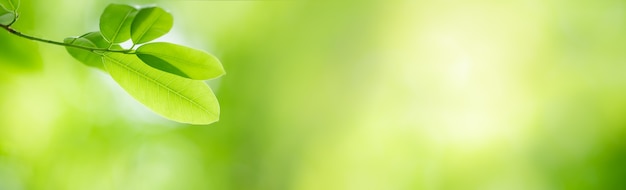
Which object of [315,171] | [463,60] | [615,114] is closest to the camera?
[615,114]

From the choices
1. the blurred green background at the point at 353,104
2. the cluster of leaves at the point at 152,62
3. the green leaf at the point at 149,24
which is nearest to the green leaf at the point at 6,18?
the cluster of leaves at the point at 152,62

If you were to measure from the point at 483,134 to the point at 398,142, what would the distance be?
411mm

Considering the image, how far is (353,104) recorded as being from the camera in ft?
10.0

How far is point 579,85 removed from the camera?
2.67 meters

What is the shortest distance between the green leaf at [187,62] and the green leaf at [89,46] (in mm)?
45

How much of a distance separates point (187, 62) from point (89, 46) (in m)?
0.09

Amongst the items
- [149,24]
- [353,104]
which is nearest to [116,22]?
[149,24]

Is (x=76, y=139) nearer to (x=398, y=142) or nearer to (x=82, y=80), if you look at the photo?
(x=82, y=80)

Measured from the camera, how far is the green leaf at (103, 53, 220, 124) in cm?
55

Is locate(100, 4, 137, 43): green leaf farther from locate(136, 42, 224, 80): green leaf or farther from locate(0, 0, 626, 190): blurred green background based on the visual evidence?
locate(0, 0, 626, 190): blurred green background

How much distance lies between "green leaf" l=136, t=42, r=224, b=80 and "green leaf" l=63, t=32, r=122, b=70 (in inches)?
1.8

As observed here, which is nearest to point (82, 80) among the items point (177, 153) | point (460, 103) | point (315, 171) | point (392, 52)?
point (177, 153)

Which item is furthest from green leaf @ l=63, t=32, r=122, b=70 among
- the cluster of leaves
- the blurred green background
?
the blurred green background

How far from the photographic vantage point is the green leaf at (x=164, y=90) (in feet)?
1.79
